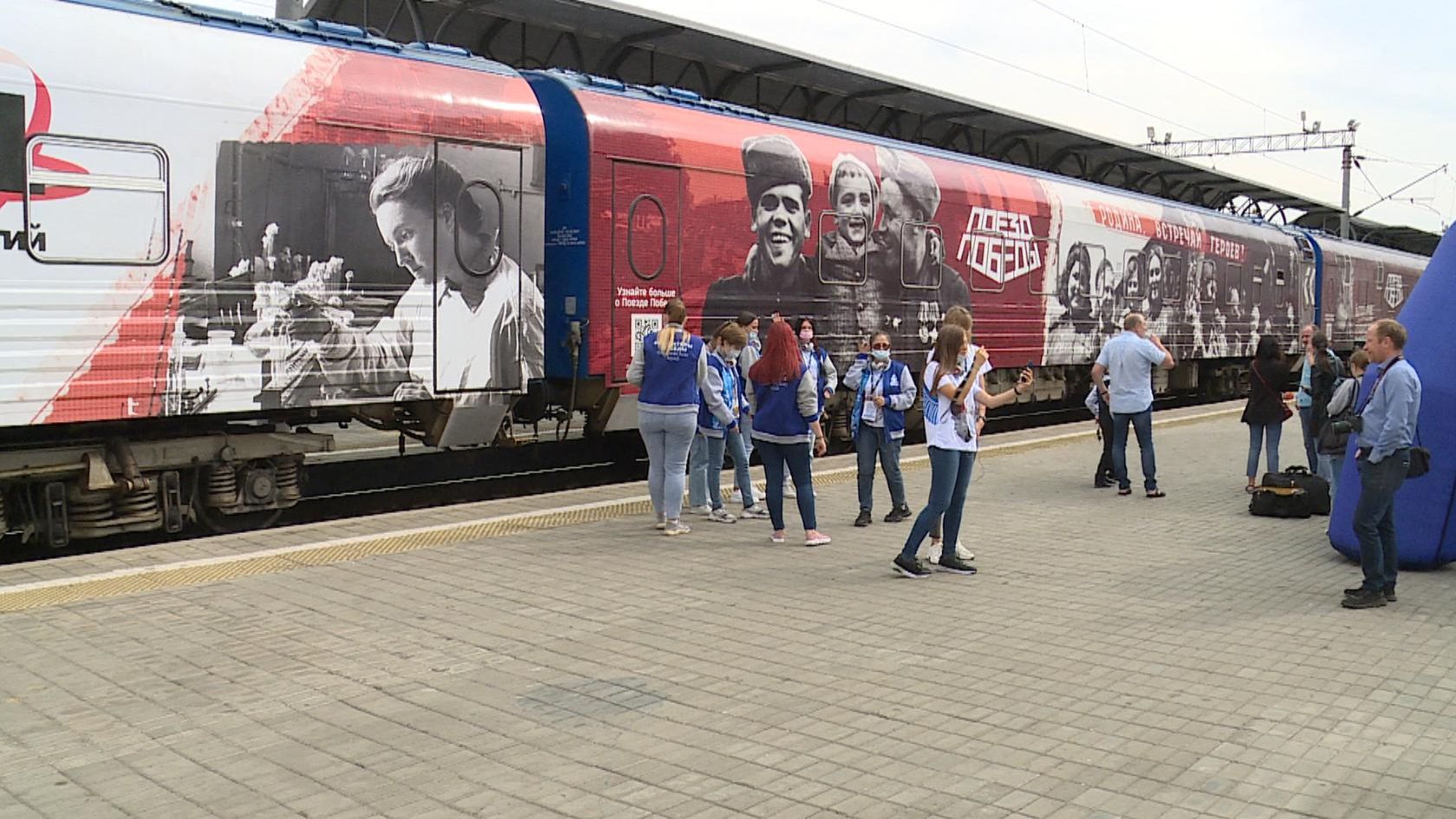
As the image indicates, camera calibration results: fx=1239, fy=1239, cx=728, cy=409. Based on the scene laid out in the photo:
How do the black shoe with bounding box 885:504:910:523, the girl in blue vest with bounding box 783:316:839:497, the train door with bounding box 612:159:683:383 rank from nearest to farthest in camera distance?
the black shoe with bounding box 885:504:910:523, the girl in blue vest with bounding box 783:316:839:497, the train door with bounding box 612:159:683:383

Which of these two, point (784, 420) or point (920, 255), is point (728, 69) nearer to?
point (920, 255)

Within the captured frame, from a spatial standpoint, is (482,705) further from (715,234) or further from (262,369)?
(715,234)

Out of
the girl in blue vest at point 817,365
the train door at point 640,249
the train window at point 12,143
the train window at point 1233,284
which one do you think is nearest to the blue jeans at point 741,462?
the girl in blue vest at point 817,365

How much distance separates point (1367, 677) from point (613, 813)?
367 centimetres

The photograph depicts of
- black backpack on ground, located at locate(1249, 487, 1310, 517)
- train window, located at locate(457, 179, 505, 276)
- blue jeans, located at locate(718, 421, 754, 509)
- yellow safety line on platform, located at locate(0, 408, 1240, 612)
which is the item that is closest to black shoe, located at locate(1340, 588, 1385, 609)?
black backpack on ground, located at locate(1249, 487, 1310, 517)

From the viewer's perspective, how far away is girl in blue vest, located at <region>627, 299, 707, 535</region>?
9.14m

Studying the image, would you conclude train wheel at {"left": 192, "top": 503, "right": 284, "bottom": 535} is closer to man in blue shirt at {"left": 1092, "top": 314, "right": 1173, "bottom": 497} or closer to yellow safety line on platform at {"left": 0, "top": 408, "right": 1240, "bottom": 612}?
yellow safety line on platform at {"left": 0, "top": 408, "right": 1240, "bottom": 612}

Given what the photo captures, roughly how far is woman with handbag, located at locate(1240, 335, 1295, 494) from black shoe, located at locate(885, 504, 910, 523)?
11.8ft

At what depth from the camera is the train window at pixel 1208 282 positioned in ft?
75.8

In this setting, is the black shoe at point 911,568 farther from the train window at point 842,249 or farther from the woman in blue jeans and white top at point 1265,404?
the train window at point 842,249

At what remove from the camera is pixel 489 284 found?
1019cm

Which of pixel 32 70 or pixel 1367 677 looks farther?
pixel 32 70

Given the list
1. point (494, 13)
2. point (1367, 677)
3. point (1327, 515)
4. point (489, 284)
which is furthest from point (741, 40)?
point (1367, 677)

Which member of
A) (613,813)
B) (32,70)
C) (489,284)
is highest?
(32,70)
